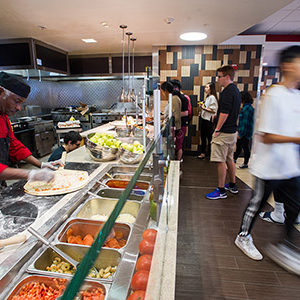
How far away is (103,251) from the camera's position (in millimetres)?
566

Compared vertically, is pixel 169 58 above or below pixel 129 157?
above

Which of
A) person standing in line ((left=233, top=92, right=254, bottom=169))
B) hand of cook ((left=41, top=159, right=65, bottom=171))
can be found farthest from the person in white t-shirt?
person standing in line ((left=233, top=92, right=254, bottom=169))

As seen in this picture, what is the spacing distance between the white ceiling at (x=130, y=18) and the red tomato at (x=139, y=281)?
307cm

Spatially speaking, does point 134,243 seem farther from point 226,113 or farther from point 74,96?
point 74,96

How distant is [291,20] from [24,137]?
20.8 feet

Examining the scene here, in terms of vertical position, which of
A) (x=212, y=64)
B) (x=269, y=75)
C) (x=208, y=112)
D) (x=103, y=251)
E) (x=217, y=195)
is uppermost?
(x=269, y=75)

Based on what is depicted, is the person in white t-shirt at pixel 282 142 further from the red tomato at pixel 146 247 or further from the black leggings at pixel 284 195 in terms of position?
the red tomato at pixel 146 247

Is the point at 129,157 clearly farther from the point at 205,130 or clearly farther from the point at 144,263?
the point at 205,130

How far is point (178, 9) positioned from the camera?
310cm

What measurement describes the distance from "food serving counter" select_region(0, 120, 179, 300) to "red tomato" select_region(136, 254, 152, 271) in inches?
0.8

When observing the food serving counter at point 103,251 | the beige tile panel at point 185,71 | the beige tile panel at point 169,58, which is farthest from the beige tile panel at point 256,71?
the food serving counter at point 103,251

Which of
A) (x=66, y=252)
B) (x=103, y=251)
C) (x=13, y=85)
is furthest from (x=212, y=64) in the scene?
(x=103, y=251)

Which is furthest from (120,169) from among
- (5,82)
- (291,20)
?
(291,20)

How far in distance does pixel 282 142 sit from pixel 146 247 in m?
1.22
